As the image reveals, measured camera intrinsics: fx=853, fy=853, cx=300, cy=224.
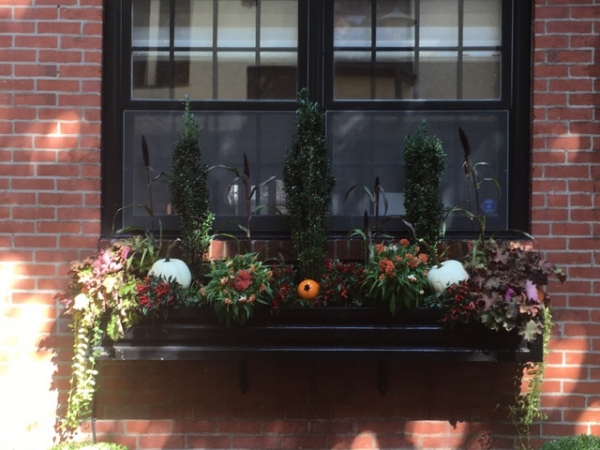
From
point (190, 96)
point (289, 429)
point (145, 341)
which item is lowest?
point (289, 429)

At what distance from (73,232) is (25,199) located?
0.35 metres

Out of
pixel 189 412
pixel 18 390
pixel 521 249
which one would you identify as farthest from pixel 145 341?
pixel 521 249

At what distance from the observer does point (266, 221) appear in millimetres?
5266

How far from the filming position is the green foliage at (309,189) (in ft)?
16.1

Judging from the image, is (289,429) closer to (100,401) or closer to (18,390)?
(100,401)

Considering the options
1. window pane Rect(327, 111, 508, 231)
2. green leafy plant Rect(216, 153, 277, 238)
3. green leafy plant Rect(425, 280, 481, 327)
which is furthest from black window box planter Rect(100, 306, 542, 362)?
window pane Rect(327, 111, 508, 231)

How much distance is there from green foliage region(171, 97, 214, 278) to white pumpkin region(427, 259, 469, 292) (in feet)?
4.38

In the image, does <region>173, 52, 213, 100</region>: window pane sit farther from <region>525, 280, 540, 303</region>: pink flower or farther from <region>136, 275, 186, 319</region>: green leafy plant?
<region>525, 280, 540, 303</region>: pink flower

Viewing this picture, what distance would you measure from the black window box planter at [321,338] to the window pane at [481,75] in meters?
1.46

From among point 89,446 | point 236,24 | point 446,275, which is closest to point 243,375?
point 89,446

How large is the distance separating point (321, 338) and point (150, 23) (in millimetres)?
2251

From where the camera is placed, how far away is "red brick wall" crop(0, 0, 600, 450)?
5.12m

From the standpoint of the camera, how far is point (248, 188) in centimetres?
514

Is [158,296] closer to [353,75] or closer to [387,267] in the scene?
[387,267]
